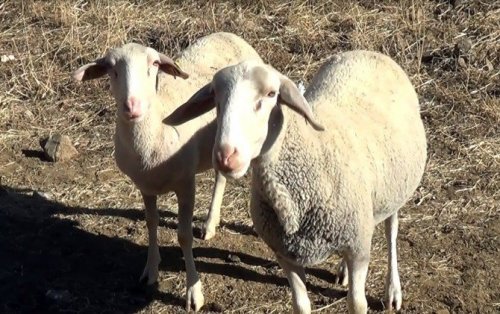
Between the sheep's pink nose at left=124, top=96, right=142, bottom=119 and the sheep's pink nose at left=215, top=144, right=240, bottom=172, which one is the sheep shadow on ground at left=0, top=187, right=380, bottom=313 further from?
the sheep's pink nose at left=215, top=144, right=240, bottom=172

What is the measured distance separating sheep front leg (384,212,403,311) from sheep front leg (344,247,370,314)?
0.82 meters

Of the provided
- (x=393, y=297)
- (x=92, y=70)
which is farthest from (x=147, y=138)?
(x=393, y=297)

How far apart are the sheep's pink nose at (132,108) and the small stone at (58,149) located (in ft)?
8.17

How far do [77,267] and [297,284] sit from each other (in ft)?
5.97

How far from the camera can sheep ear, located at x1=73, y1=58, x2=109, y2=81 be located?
4.98 m

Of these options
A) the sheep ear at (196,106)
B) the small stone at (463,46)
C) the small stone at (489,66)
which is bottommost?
the small stone at (489,66)

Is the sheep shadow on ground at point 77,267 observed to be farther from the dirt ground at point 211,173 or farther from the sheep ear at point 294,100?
the sheep ear at point 294,100

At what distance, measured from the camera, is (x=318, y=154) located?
4230 millimetres

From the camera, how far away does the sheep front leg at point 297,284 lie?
14.8 ft

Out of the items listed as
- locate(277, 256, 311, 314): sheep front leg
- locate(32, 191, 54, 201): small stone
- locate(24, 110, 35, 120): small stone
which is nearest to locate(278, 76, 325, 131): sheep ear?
locate(277, 256, 311, 314): sheep front leg

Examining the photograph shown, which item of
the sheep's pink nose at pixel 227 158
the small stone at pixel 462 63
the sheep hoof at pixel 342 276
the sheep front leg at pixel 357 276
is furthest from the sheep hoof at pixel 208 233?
the small stone at pixel 462 63

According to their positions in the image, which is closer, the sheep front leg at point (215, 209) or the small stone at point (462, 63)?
the sheep front leg at point (215, 209)

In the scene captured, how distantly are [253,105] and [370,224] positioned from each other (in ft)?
3.40

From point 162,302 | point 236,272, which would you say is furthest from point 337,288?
point 162,302
